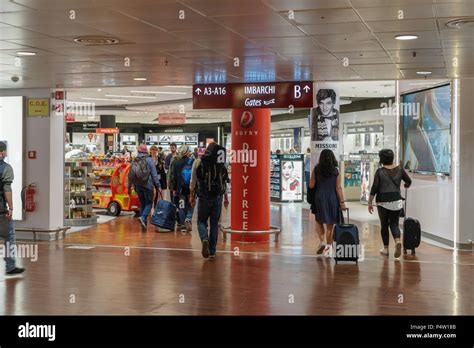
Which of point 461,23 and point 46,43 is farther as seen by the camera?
point 46,43

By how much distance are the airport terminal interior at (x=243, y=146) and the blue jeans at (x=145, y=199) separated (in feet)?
1.05

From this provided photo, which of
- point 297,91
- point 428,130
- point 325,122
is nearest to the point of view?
point 297,91

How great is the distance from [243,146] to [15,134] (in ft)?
14.0

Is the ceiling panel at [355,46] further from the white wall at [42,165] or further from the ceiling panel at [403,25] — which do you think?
the white wall at [42,165]

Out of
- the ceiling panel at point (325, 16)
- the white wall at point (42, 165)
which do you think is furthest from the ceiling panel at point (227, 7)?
the white wall at point (42, 165)

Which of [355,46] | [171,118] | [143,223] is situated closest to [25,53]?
[355,46]

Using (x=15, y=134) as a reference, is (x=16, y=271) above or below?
below

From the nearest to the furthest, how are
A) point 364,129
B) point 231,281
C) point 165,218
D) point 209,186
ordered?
point 231,281, point 209,186, point 165,218, point 364,129

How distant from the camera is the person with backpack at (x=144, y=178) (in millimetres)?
13078

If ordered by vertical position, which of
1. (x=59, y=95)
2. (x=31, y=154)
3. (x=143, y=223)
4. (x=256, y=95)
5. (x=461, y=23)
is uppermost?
(x=461, y=23)

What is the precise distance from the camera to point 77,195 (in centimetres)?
1436

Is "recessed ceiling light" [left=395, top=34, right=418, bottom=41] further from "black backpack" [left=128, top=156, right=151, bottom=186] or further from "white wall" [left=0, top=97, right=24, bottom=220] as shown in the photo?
"white wall" [left=0, top=97, right=24, bottom=220]

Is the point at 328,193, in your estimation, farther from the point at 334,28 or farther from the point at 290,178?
the point at 290,178

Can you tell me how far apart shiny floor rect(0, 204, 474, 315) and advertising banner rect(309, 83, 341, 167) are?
384cm
